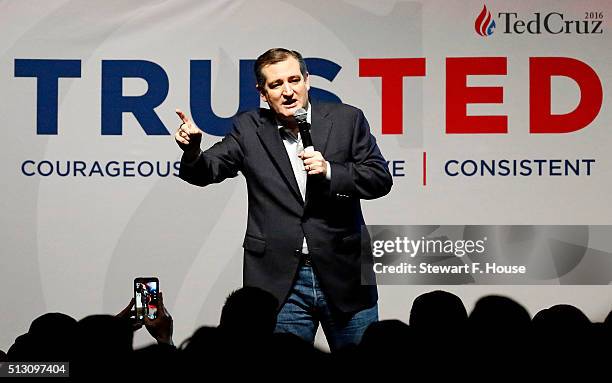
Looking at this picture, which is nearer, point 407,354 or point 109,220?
point 407,354

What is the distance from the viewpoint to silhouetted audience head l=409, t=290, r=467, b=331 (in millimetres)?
2504

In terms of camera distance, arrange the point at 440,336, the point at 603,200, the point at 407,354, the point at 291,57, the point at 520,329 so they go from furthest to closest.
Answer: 1. the point at 603,200
2. the point at 291,57
3. the point at 520,329
4. the point at 440,336
5. the point at 407,354

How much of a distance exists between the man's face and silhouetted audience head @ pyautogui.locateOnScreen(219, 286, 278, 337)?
715 mm

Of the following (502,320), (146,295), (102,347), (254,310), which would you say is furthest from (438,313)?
(146,295)

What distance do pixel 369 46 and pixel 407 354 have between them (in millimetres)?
3108

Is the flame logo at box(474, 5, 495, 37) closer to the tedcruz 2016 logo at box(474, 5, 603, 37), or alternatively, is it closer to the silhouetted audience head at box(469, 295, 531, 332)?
the tedcruz 2016 logo at box(474, 5, 603, 37)

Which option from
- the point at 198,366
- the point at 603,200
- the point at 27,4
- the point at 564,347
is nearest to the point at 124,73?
the point at 27,4

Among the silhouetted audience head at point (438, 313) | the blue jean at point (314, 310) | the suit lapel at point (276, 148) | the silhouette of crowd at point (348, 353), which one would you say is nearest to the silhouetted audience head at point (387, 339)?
the silhouette of crowd at point (348, 353)

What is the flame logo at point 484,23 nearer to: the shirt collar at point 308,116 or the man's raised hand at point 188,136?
the shirt collar at point 308,116

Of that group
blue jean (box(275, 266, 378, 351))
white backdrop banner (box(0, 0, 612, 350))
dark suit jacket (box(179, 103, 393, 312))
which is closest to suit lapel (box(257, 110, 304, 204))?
dark suit jacket (box(179, 103, 393, 312))

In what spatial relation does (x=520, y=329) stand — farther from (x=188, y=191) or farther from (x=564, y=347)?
(x=188, y=191)

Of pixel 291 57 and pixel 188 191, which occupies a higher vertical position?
pixel 291 57

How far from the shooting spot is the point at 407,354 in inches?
85.8

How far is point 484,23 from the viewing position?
5012mm
